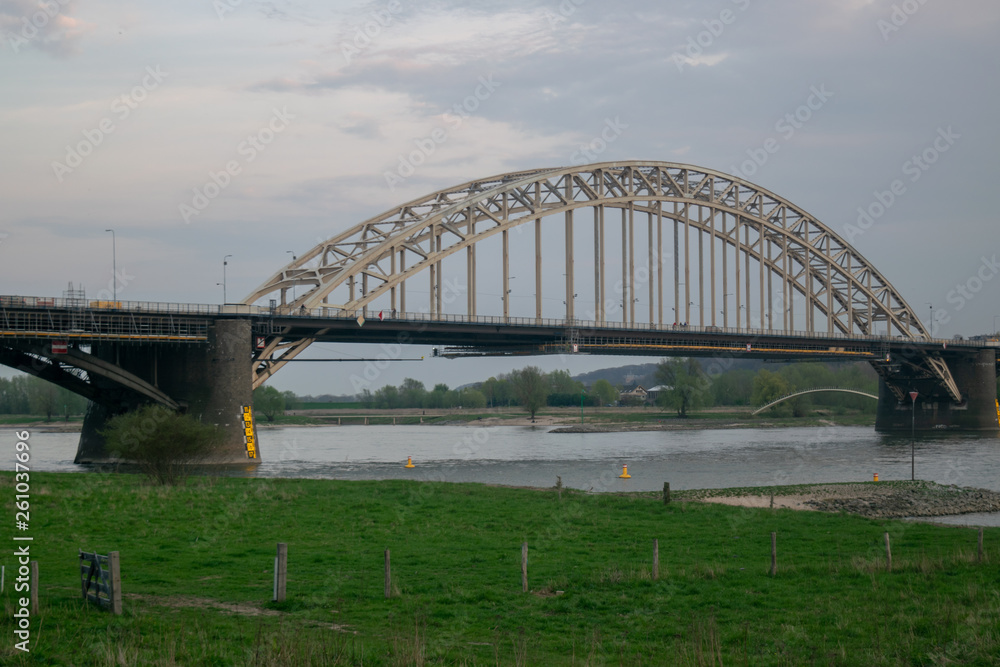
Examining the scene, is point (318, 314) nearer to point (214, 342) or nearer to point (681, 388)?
point (214, 342)

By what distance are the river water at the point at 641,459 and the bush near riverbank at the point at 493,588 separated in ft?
49.5

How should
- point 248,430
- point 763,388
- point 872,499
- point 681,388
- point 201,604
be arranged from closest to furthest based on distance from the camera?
point 201,604 < point 872,499 < point 248,430 < point 681,388 < point 763,388

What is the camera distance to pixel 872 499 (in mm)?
38531

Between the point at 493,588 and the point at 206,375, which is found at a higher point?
the point at 206,375

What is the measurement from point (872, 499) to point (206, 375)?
34.5m

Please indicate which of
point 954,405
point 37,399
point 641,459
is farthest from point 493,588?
point 37,399

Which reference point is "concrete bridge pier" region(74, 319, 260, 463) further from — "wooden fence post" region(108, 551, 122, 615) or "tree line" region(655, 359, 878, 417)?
"tree line" region(655, 359, 878, 417)

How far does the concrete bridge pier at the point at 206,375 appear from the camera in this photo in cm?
5109

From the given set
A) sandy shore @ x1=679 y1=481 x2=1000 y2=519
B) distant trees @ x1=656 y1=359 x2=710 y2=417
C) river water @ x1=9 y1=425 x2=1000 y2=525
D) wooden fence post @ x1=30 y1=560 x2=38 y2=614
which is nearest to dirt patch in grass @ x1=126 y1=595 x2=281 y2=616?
wooden fence post @ x1=30 y1=560 x2=38 y2=614

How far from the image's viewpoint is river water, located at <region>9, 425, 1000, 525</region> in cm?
4916

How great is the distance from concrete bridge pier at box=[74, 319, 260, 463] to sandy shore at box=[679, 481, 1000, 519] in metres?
26.2

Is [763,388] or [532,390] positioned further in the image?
[532,390]

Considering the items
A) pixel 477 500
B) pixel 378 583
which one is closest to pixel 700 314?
pixel 477 500

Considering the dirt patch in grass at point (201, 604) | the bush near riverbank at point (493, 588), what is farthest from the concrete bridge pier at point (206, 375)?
the dirt patch in grass at point (201, 604)
